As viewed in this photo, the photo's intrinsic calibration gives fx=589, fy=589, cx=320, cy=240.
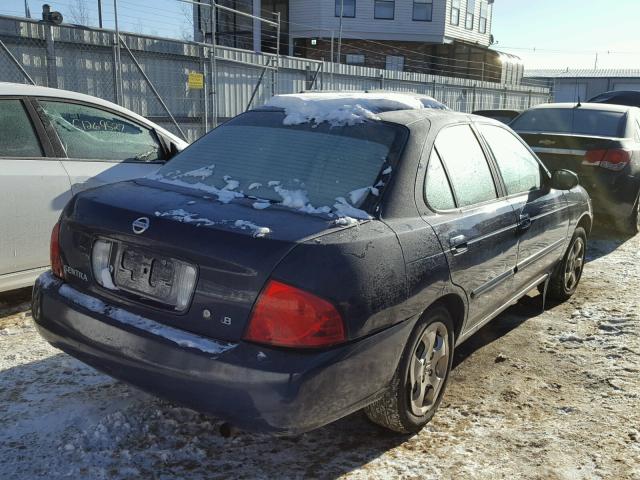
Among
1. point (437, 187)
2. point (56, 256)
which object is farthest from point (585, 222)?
point (56, 256)

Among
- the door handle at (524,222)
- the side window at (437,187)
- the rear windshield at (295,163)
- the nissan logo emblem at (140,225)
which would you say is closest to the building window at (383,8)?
the door handle at (524,222)

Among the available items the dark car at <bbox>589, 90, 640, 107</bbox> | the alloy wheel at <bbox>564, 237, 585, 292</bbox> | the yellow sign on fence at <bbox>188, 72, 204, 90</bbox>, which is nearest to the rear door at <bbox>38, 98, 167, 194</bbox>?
the alloy wheel at <bbox>564, 237, 585, 292</bbox>

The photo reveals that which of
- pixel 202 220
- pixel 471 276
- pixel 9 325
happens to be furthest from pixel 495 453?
pixel 9 325

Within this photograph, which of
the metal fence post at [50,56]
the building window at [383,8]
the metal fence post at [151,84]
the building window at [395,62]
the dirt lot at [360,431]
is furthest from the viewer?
the building window at [395,62]

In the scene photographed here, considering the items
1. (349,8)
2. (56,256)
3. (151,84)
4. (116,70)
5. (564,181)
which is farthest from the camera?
(349,8)

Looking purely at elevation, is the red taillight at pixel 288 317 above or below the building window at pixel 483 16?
Result: below

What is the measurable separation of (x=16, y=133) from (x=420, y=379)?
10.6 ft

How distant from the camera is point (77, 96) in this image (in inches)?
179

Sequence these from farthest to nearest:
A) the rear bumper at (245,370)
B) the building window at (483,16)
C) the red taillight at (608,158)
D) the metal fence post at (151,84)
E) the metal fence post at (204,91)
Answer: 1. the building window at (483,16)
2. the metal fence post at (204,91)
3. the metal fence post at (151,84)
4. the red taillight at (608,158)
5. the rear bumper at (245,370)

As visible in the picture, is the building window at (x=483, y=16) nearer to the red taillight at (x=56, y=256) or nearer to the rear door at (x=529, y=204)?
the rear door at (x=529, y=204)

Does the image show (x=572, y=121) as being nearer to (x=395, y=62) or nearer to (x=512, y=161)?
(x=512, y=161)

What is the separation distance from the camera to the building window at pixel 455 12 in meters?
31.1

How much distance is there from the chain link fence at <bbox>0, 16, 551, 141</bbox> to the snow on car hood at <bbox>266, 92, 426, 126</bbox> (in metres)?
6.53

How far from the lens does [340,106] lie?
321 cm
